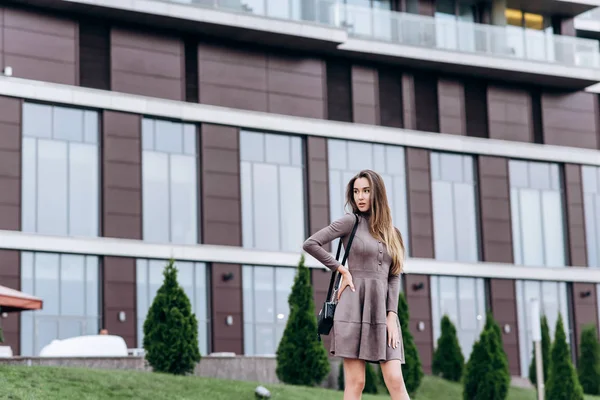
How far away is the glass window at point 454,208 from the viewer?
4188 cm

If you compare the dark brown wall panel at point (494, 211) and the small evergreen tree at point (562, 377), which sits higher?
the dark brown wall panel at point (494, 211)

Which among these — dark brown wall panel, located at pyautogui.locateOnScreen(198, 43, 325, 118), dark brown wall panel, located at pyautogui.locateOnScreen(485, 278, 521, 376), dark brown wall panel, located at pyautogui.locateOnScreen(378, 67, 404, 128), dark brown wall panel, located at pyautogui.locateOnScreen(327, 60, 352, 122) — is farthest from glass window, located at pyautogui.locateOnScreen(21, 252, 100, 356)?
dark brown wall panel, located at pyautogui.locateOnScreen(485, 278, 521, 376)

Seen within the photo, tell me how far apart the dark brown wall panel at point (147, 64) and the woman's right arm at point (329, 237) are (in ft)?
93.1

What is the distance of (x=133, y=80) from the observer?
36.0m

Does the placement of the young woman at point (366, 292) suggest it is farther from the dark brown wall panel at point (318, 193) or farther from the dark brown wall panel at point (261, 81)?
the dark brown wall panel at point (318, 193)

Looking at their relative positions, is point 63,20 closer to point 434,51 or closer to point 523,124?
point 434,51

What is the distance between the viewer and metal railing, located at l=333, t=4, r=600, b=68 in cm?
4016

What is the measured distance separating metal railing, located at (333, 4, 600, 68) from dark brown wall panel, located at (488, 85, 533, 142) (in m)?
1.49

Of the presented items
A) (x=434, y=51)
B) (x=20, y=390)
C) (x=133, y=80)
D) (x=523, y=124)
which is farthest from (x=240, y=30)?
(x=20, y=390)

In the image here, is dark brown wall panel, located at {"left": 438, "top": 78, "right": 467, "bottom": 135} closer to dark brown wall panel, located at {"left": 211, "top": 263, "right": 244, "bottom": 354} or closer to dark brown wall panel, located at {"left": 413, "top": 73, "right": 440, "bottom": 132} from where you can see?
dark brown wall panel, located at {"left": 413, "top": 73, "right": 440, "bottom": 132}

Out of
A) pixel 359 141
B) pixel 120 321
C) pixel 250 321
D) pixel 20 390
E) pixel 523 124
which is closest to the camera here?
pixel 20 390

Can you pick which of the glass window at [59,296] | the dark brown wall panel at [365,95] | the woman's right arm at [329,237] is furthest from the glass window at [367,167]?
the woman's right arm at [329,237]

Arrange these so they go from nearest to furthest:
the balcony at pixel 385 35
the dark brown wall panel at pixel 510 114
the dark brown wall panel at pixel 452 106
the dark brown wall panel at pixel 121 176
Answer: the dark brown wall panel at pixel 121 176, the balcony at pixel 385 35, the dark brown wall panel at pixel 452 106, the dark brown wall panel at pixel 510 114

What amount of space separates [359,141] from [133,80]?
26.8ft
